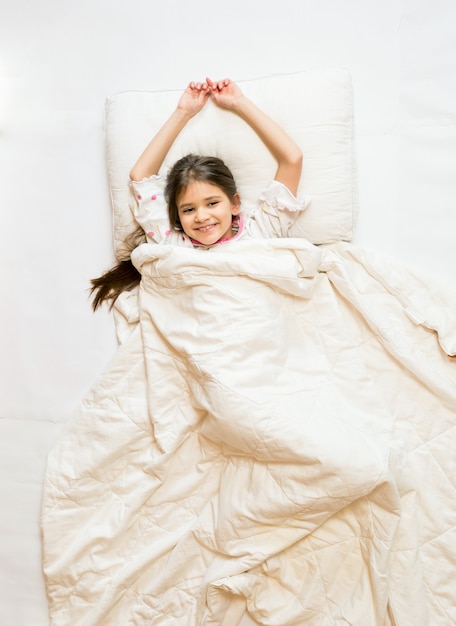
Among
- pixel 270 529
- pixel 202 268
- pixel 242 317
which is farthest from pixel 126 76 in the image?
pixel 270 529

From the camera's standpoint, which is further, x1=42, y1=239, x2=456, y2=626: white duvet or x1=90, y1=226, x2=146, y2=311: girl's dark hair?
x1=90, y1=226, x2=146, y2=311: girl's dark hair

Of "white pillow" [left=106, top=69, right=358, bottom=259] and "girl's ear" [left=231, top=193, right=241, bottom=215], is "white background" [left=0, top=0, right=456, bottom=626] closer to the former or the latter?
"white pillow" [left=106, top=69, right=358, bottom=259]

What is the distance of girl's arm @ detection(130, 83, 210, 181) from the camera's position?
1259 mm

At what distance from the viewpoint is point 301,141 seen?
1.24 m

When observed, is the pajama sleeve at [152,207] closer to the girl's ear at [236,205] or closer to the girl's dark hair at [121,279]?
the girl's dark hair at [121,279]

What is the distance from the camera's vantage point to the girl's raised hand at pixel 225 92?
125cm

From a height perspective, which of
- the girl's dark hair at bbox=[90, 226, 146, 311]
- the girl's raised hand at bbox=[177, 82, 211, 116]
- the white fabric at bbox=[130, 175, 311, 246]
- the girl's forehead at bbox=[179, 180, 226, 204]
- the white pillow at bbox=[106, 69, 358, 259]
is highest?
the girl's raised hand at bbox=[177, 82, 211, 116]

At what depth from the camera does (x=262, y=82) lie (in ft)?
4.14

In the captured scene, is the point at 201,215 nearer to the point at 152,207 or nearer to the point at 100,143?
the point at 152,207

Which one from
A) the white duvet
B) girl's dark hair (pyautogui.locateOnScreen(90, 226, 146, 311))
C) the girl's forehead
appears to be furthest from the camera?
girl's dark hair (pyautogui.locateOnScreen(90, 226, 146, 311))

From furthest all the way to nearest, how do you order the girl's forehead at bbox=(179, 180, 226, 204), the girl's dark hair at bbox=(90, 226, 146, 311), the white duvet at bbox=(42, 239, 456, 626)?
the girl's dark hair at bbox=(90, 226, 146, 311), the girl's forehead at bbox=(179, 180, 226, 204), the white duvet at bbox=(42, 239, 456, 626)

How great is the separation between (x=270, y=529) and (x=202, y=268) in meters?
0.53

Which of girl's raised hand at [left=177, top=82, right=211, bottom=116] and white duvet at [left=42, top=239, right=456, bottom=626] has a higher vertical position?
girl's raised hand at [left=177, top=82, right=211, bottom=116]

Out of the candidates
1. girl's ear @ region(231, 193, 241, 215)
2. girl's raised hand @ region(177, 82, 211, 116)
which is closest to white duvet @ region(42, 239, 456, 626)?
girl's ear @ region(231, 193, 241, 215)
